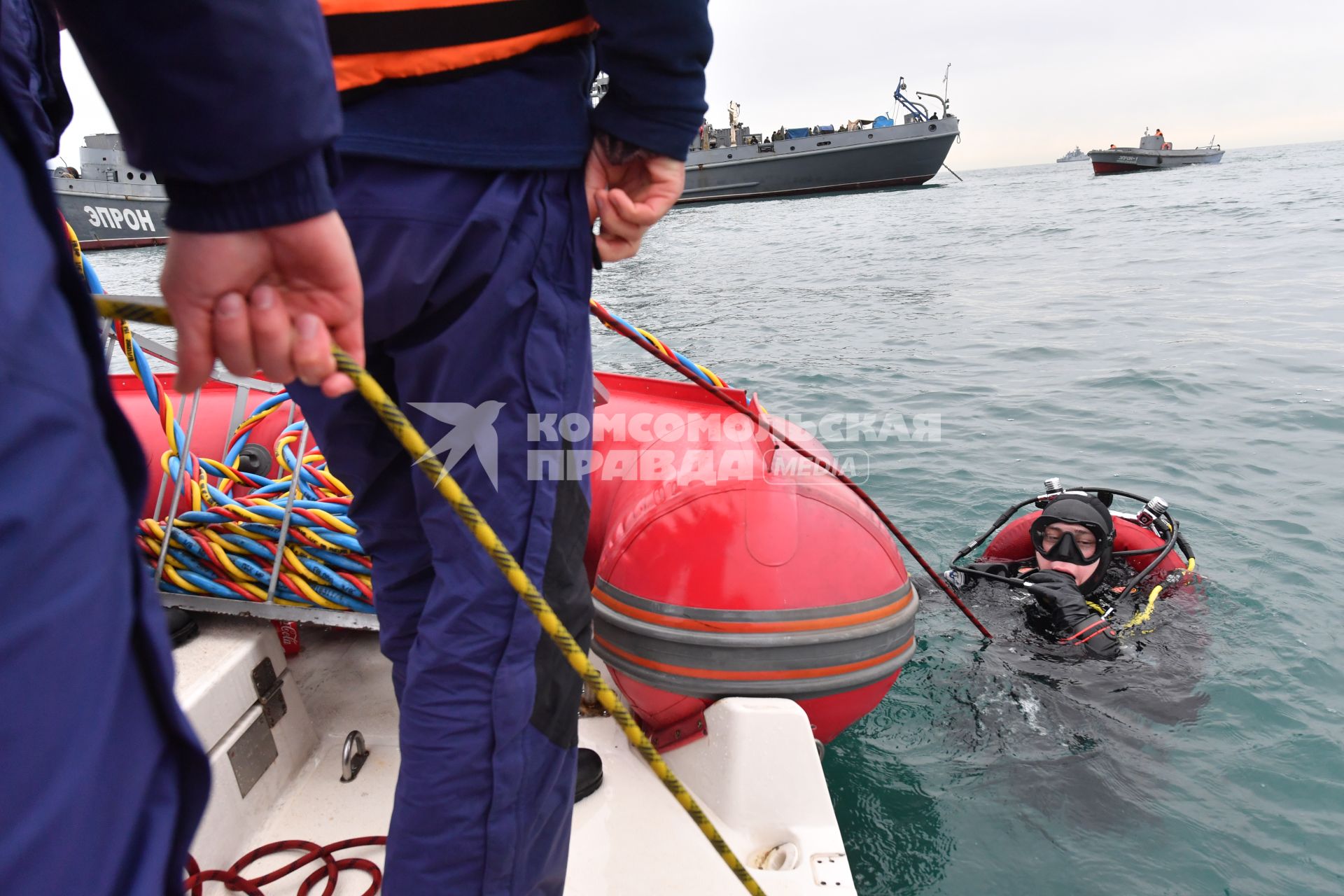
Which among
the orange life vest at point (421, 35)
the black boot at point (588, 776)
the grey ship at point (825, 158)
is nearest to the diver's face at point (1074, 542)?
the black boot at point (588, 776)

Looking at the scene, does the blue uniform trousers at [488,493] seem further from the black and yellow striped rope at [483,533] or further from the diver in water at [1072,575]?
the diver in water at [1072,575]

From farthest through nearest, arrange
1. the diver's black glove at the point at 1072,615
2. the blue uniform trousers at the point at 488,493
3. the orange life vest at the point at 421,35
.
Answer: the diver's black glove at the point at 1072,615, the blue uniform trousers at the point at 488,493, the orange life vest at the point at 421,35

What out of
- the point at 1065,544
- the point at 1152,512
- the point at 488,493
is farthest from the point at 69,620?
the point at 1152,512

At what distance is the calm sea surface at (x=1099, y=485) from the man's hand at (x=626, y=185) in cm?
183

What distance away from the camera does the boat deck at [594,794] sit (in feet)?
5.41

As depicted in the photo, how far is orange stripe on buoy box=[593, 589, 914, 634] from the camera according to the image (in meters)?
1.83

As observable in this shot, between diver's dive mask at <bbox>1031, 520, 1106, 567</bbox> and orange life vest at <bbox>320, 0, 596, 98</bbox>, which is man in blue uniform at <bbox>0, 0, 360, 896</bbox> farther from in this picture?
diver's dive mask at <bbox>1031, 520, 1106, 567</bbox>

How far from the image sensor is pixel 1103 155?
137ft

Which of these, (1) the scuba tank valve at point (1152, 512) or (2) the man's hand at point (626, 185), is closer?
(2) the man's hand at point (626, 185)

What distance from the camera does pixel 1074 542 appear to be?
3.07 m

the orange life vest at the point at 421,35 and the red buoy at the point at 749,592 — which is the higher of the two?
the orange life vest at the point at 421,35

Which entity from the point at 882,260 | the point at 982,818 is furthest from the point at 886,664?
the point at 882,260

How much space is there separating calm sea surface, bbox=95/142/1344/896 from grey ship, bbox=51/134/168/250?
20.9 metres
